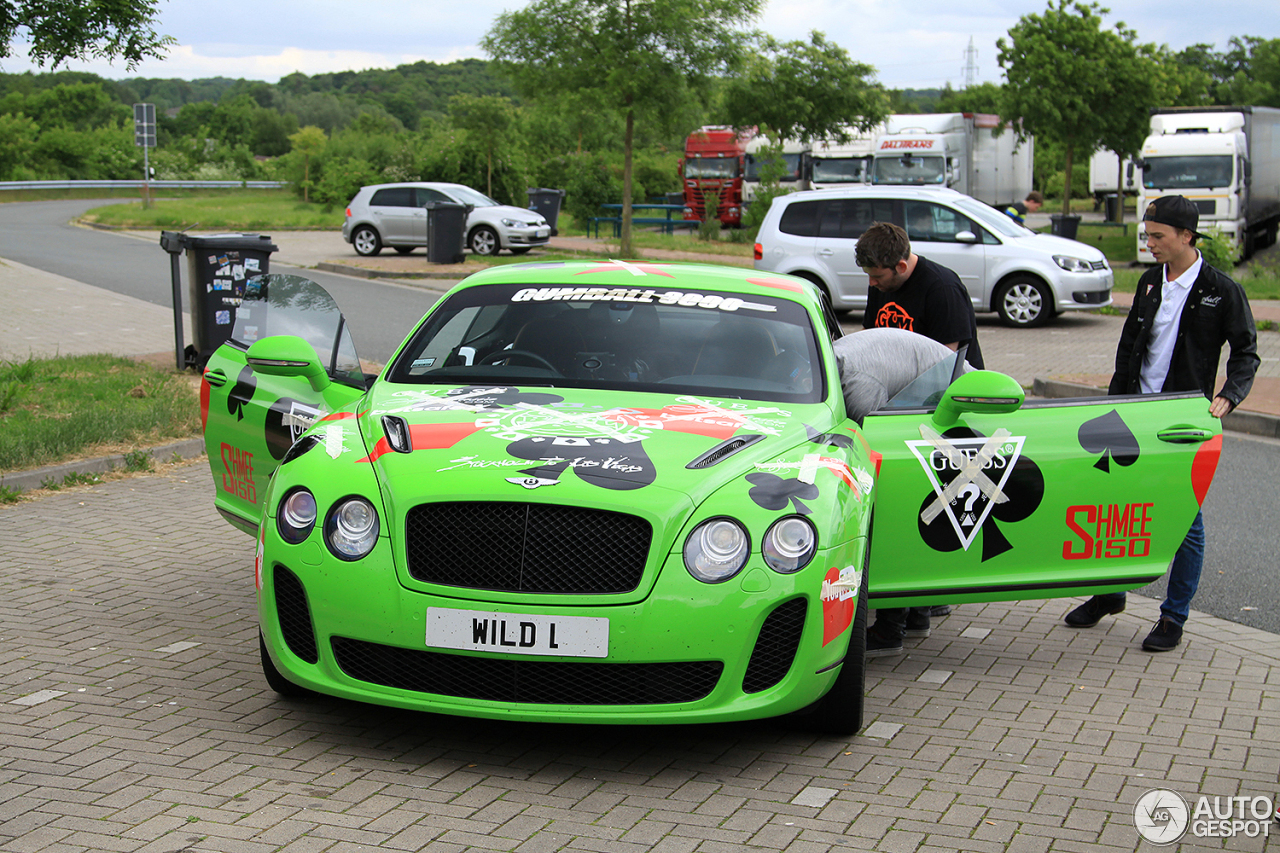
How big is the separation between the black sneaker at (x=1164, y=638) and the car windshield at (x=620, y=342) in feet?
6.29

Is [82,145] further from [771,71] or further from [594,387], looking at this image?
[594,387]

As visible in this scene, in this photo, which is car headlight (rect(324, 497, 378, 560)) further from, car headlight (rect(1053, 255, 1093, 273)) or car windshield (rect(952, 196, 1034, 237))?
car headlight (rect(1053, 255, 1093, 273))

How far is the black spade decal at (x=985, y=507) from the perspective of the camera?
455cm

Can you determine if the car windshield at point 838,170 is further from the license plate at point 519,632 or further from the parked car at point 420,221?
the license plate at point 519,632

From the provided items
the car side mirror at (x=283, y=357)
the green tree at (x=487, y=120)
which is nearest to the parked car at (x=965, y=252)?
the car side mirror at (x=283, y=357)

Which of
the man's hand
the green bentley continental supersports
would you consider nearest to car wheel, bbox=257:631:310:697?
the green bentley continental supersports

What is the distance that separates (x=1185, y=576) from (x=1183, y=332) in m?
1.04

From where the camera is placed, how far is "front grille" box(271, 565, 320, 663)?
3.89 m

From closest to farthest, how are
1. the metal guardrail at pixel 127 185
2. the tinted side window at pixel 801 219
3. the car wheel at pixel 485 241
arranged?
the tinted side window at pixel 801 219
the car wheel at pixel 485 241
the metal guardrail at pixel 127 185

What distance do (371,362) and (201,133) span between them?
72313mm

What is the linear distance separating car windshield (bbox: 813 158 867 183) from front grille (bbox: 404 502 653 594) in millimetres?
34365

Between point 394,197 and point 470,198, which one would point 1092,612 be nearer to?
point 470,198

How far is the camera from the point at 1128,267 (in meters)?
27.3

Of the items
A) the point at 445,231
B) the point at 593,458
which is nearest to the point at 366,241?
the point at 445,231
